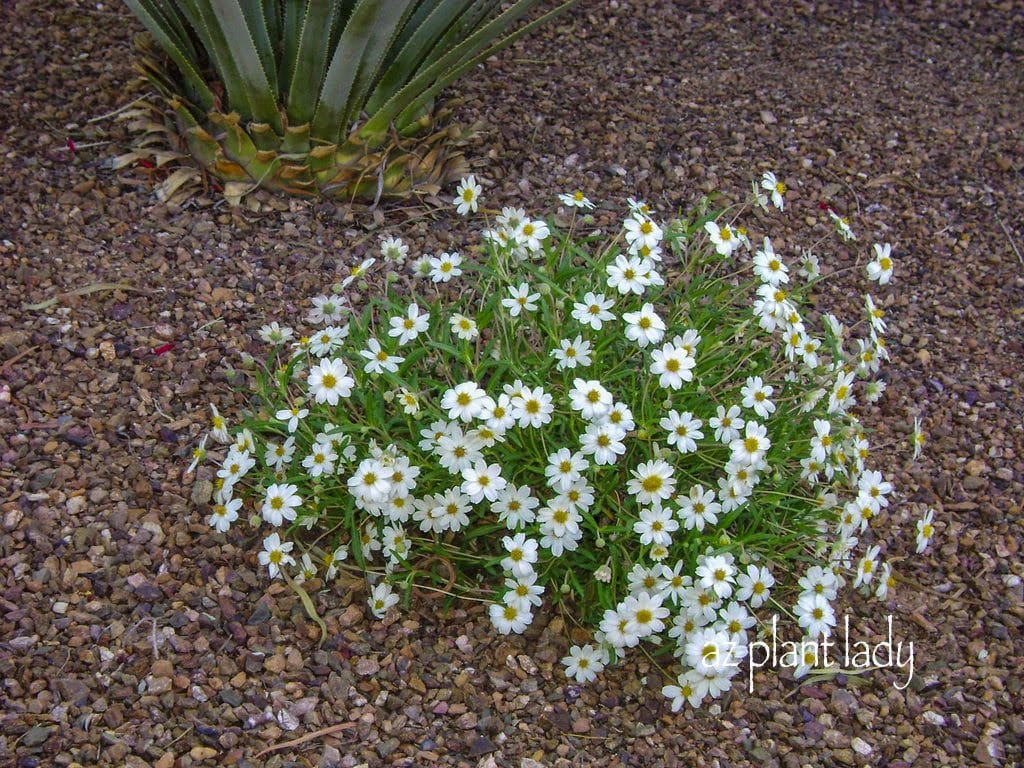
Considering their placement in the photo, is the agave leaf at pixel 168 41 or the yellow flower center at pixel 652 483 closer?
the yellow flower center at pixel 652 483

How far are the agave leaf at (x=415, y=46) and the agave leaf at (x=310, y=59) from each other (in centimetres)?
21

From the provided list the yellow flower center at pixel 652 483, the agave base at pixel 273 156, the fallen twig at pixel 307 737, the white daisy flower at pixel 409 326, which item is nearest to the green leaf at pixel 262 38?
the agave base at pixel 273 156

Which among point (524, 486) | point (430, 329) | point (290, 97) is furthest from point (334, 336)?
point (290, 97)

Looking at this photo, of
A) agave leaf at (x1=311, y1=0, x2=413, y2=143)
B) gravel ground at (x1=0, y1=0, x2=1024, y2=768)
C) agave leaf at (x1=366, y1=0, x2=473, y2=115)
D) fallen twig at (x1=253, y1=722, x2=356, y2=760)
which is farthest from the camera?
agave leaf at (x1=366, y1=0, x2=473, y2=115)

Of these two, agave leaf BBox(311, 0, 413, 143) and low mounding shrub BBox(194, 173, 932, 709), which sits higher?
agave leaf BBox(311, 0, 413, 143)

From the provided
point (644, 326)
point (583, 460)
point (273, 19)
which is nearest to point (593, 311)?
point (644, 326)

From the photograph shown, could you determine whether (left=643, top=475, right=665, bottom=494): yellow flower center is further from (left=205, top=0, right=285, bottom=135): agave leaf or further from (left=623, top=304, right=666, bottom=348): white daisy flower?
(left=205, top=0, right=285, bottom=135): agave leaf

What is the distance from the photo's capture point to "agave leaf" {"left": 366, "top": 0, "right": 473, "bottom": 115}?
3240 millimetres

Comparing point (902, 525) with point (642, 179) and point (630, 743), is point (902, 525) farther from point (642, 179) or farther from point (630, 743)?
point (642, 179)

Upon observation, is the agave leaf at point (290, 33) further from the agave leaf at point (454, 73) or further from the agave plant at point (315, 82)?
the agave leaf at point (454, 73)

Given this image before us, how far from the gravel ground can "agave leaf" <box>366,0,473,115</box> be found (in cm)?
39

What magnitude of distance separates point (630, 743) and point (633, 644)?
0.24 m

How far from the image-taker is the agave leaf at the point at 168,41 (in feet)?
10.4

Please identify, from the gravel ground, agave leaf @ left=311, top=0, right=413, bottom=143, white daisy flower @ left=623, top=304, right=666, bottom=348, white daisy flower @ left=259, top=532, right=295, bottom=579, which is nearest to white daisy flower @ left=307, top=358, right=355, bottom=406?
white daisy flower @ left=259, top=532, right=295, bottom=579
